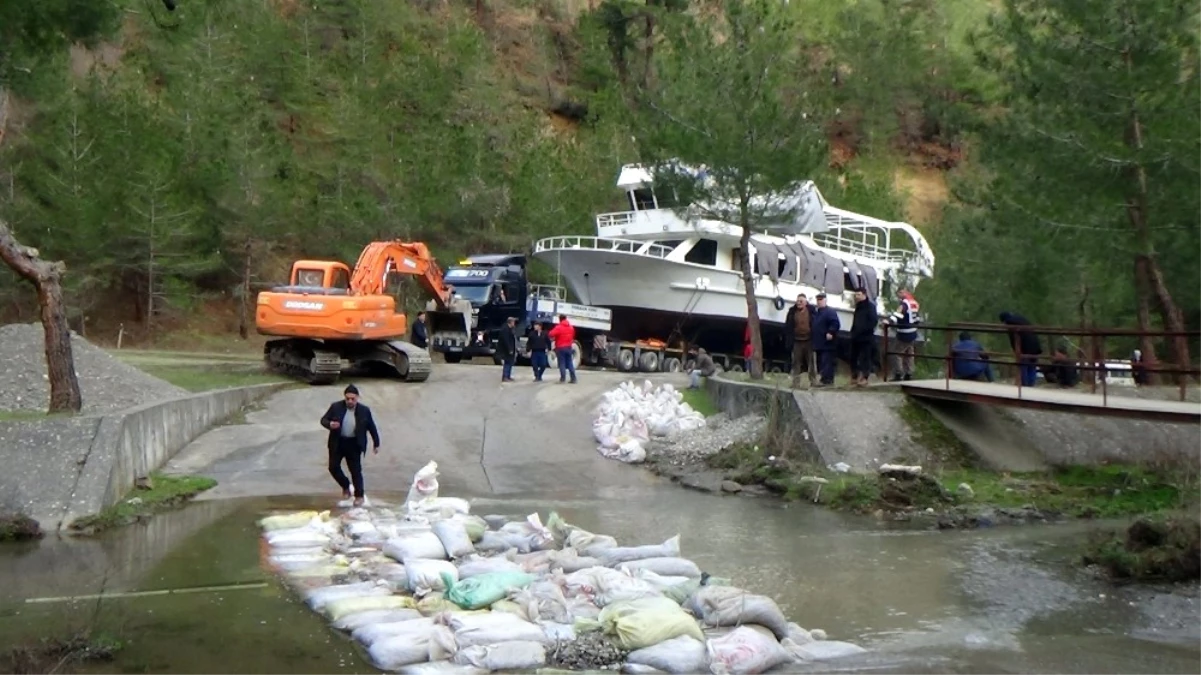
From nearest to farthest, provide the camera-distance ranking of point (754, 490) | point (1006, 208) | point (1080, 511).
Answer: point (1080, 511), point (754, 490), point (1006, 208)

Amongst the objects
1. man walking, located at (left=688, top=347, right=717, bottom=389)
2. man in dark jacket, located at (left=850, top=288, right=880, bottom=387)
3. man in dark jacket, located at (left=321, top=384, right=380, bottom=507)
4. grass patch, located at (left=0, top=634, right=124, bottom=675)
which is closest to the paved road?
man in dark jacket, located at (left=321, top=384, right=380, bottom=507)

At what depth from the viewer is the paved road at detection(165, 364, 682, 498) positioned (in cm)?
1675

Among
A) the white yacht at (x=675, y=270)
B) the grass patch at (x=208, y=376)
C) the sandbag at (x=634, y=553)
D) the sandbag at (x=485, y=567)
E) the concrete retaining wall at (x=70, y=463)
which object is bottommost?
the sandbag at (x=485, y=567)

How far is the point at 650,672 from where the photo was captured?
8.15 meters

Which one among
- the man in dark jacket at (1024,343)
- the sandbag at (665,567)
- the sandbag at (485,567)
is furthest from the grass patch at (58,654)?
the man in dark jacket at (1024,343)

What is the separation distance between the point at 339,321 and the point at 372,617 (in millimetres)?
14363

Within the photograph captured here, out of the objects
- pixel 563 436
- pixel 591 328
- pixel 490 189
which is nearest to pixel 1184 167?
pixel 563 436

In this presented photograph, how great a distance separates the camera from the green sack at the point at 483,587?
9.24 m

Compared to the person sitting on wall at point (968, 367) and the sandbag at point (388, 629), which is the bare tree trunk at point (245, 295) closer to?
the person sitting on wall at point (968, 367)

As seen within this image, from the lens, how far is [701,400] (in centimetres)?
2298

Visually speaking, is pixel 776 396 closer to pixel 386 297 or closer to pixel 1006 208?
pixel 1006 208

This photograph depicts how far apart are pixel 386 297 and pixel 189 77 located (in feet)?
63.4

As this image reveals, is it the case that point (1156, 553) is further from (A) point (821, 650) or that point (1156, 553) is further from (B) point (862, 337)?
(B) point (862, 337)

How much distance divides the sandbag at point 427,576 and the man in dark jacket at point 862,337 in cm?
1053
